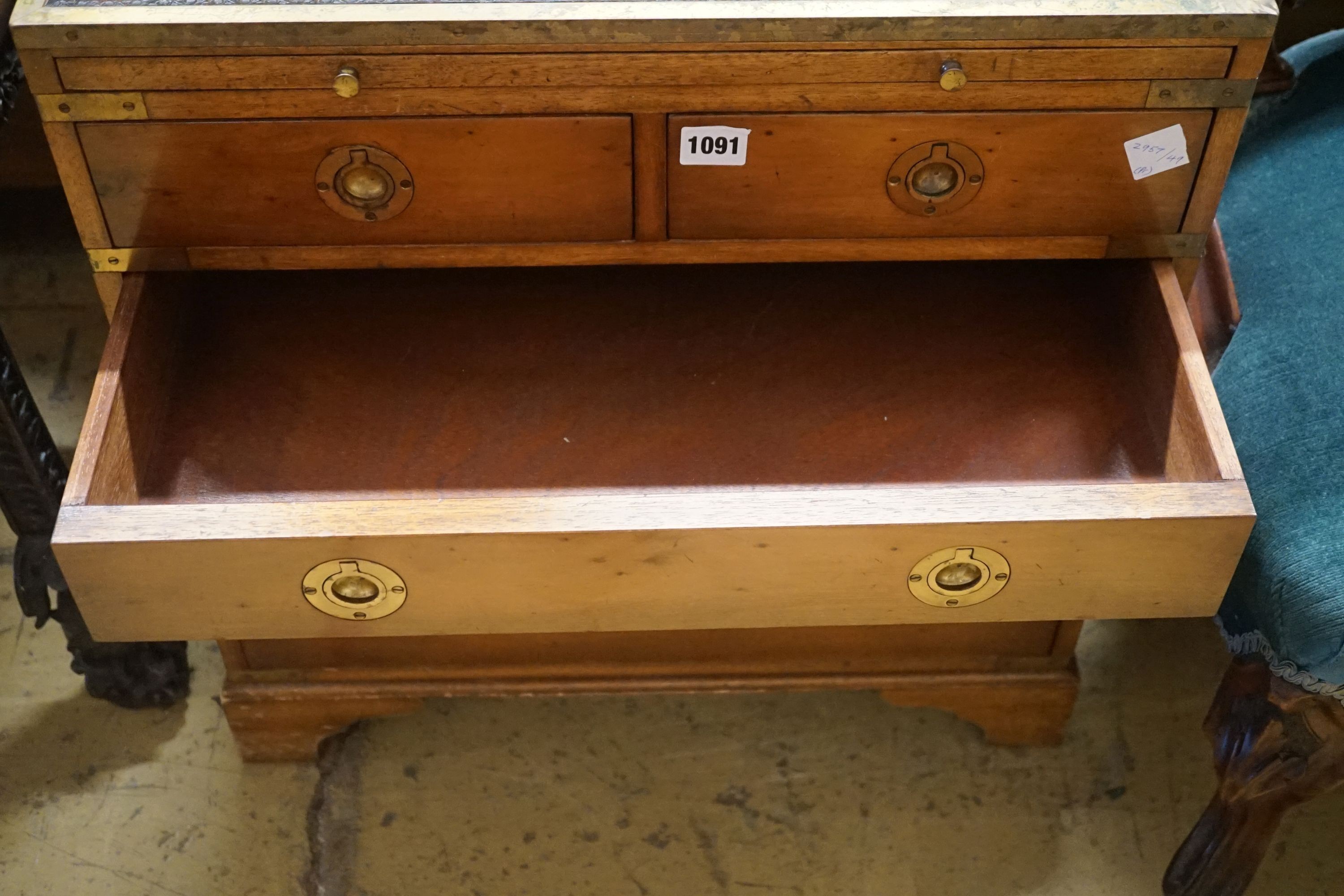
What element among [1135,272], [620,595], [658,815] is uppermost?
[1135,272]

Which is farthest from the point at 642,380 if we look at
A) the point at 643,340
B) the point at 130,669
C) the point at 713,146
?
the point at 130,669

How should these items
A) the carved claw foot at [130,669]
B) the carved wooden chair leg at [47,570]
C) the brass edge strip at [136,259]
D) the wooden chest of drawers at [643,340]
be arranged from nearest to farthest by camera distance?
the wooden chest of drawers at [643,340]
the brass edge strip at [136,259]
the carved wooden chair leg at [47,570]
the carved claw foot at [130,669]

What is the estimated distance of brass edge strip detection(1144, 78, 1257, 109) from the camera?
887 millimetres

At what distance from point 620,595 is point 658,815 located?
37 cm

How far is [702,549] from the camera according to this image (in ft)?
2.81

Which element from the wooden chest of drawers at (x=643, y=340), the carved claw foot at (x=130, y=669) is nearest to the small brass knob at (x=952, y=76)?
the wooden chest of drawers at (x=643, y=340)

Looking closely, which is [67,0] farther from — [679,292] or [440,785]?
[440,785]

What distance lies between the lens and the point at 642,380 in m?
1.07

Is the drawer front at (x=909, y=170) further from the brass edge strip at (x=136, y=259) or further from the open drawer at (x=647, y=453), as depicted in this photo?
the brass edge strip at (x=136, y=259)

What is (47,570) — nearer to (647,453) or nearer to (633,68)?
(647,453)

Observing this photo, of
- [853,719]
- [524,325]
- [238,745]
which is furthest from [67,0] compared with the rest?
→ [853,719]

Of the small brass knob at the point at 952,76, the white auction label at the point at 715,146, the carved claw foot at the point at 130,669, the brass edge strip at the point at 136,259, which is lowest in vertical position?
the carved claw foot at the point at 130,669

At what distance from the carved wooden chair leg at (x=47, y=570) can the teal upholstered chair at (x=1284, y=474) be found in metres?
0.85

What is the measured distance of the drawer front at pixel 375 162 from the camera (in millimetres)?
893
